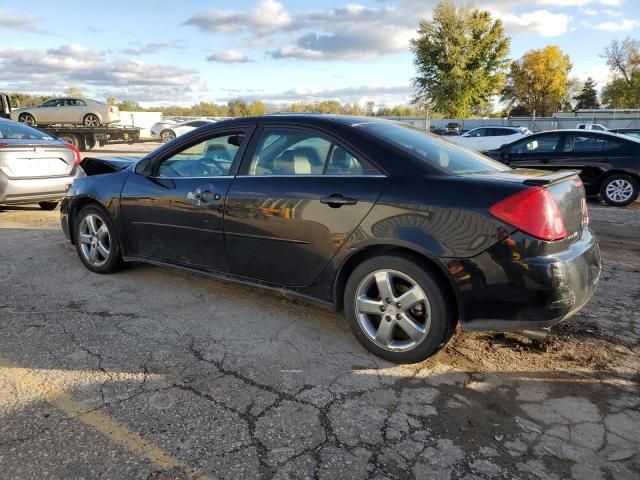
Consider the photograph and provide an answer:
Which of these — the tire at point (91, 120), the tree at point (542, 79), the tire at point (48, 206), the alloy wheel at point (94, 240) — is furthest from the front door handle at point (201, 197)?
the tree at point (542, 79)

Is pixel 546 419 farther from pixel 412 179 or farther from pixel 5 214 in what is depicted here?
pixel 5 214

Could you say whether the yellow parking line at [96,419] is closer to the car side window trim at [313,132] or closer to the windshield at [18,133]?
the car side window trim at [313,132]

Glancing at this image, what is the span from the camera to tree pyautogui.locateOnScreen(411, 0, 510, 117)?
3719 centimetres

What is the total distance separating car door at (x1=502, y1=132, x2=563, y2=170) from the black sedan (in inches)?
302

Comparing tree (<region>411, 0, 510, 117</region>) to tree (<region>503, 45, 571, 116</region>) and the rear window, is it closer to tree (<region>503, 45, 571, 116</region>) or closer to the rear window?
tree (<region>503, 45, 571, 116</region>)

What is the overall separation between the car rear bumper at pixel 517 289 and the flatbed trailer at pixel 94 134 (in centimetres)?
1938

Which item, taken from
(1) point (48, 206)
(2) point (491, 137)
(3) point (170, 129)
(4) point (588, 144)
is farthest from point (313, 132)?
(3) point (170, 129)

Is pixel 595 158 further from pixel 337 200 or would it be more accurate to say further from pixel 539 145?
pixel 337 200

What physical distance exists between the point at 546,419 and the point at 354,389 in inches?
40.4

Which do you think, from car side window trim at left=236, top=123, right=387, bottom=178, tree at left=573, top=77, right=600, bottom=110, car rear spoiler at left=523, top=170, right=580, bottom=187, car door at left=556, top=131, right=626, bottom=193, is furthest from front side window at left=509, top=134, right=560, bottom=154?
tree at left=573, top=77, right=600, bottom=110

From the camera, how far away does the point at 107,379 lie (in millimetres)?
3033

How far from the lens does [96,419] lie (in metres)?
2.63

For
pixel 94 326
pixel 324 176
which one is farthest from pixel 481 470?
pixel 94 326

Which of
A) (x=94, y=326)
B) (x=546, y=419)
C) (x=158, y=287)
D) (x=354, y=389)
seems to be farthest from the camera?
(x=158, y=287)
